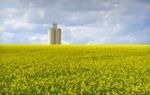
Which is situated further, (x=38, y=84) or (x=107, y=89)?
(x=38, y=84)

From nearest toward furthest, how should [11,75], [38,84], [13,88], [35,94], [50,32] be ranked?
[35,94], [13,88], [38,84], [11,75], [50,32]

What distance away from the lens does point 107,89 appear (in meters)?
18.7

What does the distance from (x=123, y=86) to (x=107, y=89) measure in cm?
127

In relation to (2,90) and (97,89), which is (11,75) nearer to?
(2,90)

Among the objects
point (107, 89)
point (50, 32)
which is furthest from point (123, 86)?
point (50, 32)

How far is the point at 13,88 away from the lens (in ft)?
61.7

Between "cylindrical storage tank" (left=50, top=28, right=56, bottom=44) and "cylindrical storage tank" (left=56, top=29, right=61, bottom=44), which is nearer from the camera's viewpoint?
"cylindrical storage tank" (left=50, top=28, right=56, bottom=44)

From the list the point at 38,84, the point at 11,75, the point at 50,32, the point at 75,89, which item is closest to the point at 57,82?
the point at 38,84

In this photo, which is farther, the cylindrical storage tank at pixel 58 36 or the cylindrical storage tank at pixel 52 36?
the cylindrical storage tank at pixel 58 36

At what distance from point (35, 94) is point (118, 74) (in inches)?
350

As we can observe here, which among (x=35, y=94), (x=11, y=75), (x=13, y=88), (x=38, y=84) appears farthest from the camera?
(x=11, y=75)

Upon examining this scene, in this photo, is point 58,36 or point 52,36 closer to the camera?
point 52,36

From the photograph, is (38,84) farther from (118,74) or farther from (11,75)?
(118,74)

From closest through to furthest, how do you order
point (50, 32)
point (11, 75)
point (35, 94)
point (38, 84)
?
1. point (35, 94)
2. point (38, 84)
3. point (11, 75)
4. point (50, 32)
